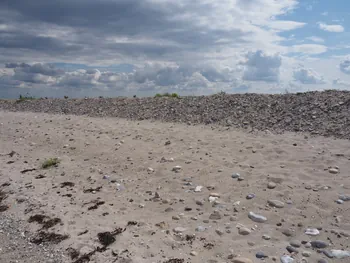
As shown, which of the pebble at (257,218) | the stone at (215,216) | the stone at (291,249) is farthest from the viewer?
the stone at (215,216)

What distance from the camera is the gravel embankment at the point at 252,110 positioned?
36.7ft

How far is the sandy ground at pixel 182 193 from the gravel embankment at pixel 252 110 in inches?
45.7

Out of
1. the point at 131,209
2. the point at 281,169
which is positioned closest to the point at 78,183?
the point at 131,209

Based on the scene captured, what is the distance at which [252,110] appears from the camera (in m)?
13.5

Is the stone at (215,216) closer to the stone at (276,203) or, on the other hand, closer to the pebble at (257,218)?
the pebble at (257,218)

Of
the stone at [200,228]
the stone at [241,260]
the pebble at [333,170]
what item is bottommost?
the stone at [241,260]

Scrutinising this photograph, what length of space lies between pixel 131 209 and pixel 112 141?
528cm

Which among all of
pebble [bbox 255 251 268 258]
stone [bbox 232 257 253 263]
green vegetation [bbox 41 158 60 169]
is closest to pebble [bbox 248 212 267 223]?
pebble [bbox 255 251 268 258]

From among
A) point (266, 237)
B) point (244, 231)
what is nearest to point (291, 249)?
point (266, 237)

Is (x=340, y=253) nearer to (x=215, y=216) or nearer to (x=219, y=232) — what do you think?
(x=219, y=232)

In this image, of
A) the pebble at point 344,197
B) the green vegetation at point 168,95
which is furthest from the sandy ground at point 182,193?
the green vegetation at point 168,95

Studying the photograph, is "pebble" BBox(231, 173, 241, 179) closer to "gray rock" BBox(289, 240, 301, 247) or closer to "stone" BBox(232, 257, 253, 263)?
"gray rock" BBox(289, 240, 301, 247)

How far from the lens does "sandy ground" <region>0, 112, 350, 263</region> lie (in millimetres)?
4750

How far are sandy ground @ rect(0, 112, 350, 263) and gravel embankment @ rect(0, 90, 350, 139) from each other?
1160 millimetres
